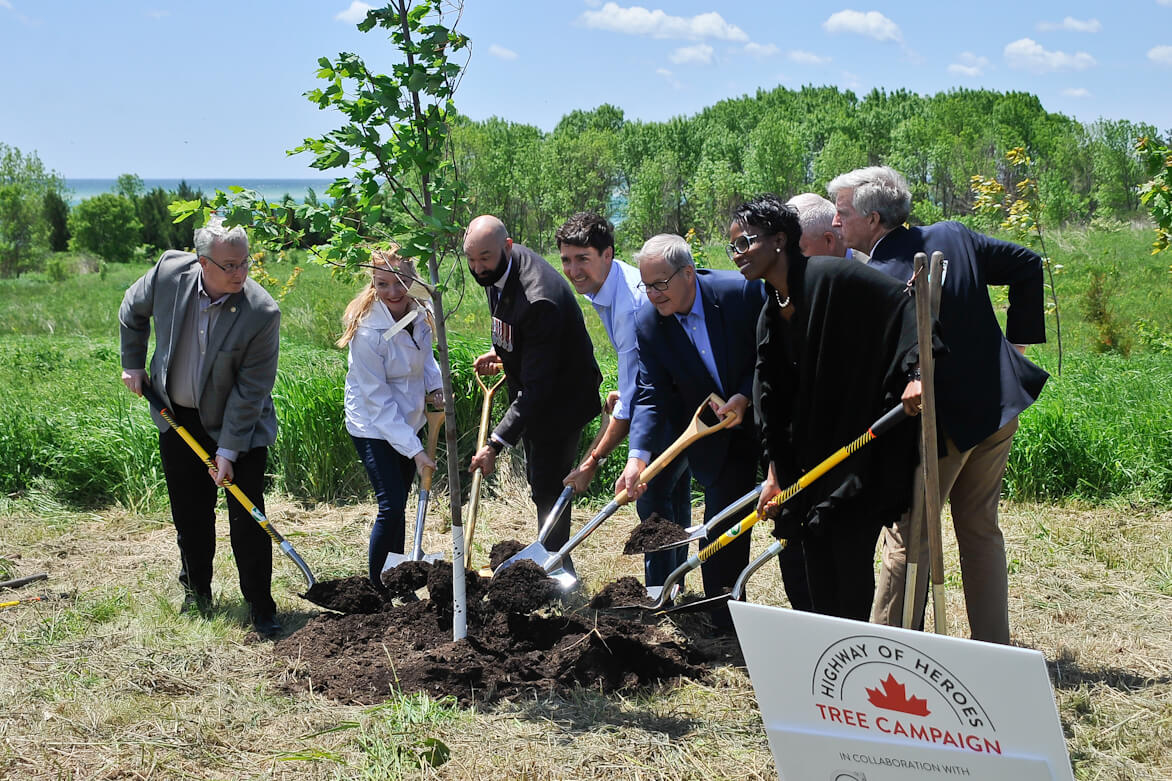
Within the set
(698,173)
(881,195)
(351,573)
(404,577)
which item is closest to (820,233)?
(881,195)

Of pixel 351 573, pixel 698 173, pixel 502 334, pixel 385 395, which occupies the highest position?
pixel 698 173

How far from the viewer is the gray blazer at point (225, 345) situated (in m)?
4.34

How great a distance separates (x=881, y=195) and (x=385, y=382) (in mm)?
2439

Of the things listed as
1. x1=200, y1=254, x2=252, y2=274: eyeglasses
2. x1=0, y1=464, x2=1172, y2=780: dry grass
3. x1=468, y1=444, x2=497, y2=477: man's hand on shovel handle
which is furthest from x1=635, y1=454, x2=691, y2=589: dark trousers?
x1=200, y1=254, x2=252, y2=274: eyeglasses

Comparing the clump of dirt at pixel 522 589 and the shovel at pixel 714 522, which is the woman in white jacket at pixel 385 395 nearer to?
the clump of dirt at pixel 522 589

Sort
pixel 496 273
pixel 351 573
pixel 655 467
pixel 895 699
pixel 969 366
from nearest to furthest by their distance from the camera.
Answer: pixel 895 699 < pixel 969 366 < pixel 655 467 < pixel 496 273 < pixel 351 573

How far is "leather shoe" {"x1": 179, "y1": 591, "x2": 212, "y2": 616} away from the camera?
15.6ft

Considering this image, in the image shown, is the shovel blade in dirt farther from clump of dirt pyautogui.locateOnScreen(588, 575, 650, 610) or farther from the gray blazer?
the gray blazer

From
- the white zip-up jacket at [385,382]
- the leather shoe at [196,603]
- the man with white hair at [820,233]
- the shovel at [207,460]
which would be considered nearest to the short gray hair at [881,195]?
the man with white hair at [820,233]

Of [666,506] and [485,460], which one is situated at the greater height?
[485,460]

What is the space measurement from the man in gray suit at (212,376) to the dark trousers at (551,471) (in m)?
1.27

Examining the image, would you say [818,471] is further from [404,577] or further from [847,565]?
[404,577]

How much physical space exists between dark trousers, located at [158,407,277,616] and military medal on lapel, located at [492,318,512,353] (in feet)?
4.00

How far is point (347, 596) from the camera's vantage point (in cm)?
454
